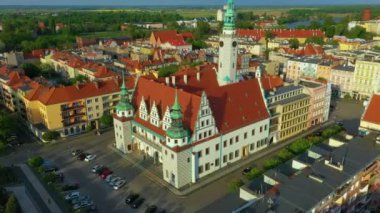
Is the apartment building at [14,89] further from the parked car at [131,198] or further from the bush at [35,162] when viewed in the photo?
the parked car at [131,198]

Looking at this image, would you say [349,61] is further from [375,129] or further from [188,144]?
[188,144]

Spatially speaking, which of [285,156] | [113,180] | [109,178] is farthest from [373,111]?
[109,178]

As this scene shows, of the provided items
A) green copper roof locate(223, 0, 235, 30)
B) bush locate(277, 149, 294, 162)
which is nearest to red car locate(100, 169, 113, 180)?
bush locate(277, 149, 294, 162)

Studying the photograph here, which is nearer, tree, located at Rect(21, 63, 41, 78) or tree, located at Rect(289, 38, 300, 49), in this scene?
tree, located at Rect(21, 63, 41, 78)

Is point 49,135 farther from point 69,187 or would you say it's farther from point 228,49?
point 228,49

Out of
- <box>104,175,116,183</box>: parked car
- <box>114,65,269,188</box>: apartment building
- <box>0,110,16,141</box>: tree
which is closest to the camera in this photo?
<box>114,65,269,188</box>: apartment building

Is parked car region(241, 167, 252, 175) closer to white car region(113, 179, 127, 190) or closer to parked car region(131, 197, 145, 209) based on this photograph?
parked car region(131, 197, 145, 209)

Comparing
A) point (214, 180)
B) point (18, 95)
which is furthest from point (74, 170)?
point (18, 95)
